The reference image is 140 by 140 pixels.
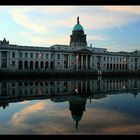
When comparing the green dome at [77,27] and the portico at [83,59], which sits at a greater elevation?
the green dome at [77,27]

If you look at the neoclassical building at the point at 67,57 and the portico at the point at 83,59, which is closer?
the neoclassical building at the point at 67,57

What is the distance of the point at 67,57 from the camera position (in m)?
73.9

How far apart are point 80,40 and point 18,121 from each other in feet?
252

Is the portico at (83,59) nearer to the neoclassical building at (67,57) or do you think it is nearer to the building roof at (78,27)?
the neoclassical building at (67,57)

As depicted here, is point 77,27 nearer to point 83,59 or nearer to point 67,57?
point 83,59

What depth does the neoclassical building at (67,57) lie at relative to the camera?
63.0 metres

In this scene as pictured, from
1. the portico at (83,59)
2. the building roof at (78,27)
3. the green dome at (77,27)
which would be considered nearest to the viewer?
the portico at (83,59)

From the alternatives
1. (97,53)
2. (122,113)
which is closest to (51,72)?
(97,53)

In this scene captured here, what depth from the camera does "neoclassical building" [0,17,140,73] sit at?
63.0m

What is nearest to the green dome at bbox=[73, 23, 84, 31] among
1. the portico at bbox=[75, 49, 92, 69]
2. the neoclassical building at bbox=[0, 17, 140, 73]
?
the neoclassical building at bbox=[0, 17, 140, 73]

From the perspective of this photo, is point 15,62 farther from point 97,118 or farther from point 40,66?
point 97,118

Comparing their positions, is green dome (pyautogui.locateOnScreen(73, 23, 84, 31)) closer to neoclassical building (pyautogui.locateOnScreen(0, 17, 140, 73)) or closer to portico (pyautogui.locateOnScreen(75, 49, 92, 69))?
neoclassical building (pyautogui.locateOnScreen(0, 17, 140, 73))

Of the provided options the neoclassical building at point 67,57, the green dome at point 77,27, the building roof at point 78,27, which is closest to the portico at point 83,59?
the neoclassical building at point 67,57

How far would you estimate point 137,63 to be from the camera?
9481 centimetres
